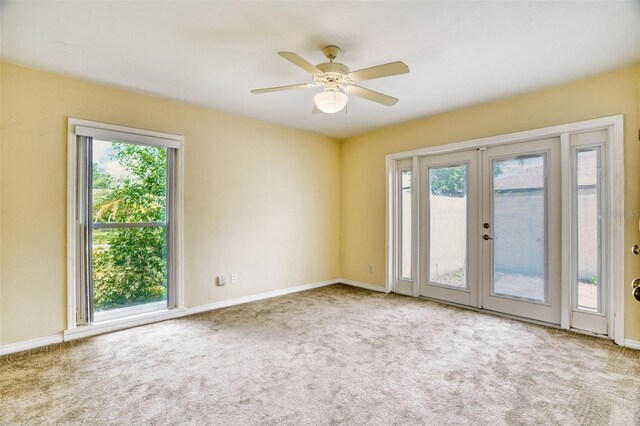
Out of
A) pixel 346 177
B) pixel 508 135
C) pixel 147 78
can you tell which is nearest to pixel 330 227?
pixel 346 177

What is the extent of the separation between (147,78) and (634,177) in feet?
15.2

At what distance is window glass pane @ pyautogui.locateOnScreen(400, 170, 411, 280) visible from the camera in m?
4.73

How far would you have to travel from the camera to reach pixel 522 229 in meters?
3.57

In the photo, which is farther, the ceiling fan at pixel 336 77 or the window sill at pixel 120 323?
the window sill at pixel 120 323

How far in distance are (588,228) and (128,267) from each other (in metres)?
4.84

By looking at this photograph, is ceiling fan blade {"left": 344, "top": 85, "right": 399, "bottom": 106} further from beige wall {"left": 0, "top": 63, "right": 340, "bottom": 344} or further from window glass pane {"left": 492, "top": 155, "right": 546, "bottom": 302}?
beige wall {"left": 0, "top": 63, "right": 340, "bottom": 344}

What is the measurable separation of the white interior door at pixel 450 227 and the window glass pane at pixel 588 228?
1015mm

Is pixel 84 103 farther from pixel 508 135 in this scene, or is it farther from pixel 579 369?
pixel 579 369

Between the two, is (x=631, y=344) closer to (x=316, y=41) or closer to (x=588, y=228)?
(x=588, y=228)

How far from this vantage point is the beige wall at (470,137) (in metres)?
2.82

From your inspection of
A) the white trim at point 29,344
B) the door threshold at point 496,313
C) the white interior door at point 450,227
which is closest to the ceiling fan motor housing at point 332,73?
the white interior door at point 450,227

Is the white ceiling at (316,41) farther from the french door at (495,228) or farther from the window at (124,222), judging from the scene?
the french door at (495,228)

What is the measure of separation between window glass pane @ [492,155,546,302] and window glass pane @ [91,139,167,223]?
403 centimetres

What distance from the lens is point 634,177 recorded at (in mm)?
2801
